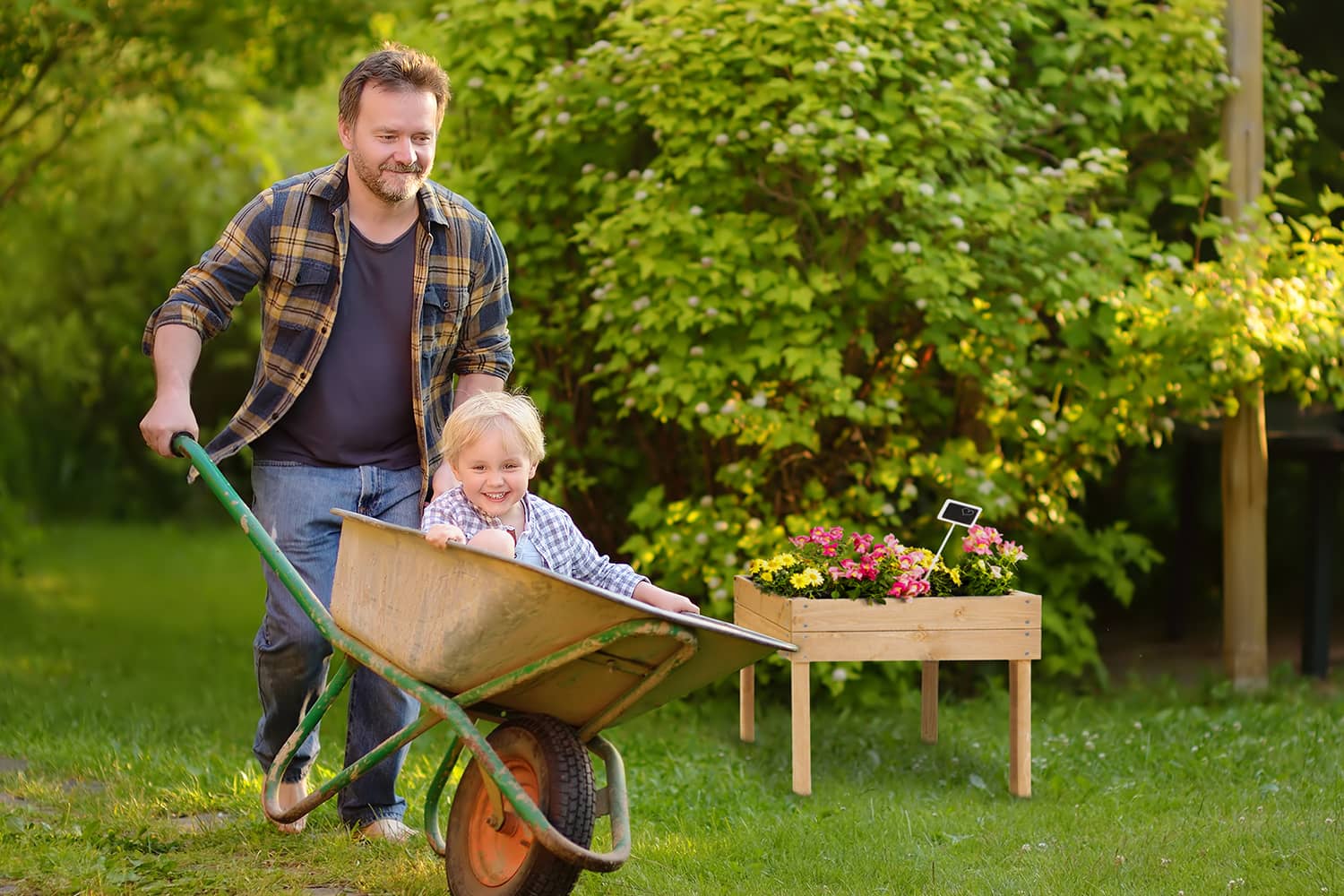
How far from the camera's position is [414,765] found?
4.43 m

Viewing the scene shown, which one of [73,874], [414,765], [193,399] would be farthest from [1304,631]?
[193,399]

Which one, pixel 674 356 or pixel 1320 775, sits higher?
pixel 674 356

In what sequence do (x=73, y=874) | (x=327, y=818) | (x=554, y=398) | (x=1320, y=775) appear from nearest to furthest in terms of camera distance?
1. (x=73, y=874)
2. (x=327, y=818)
3. (x=1320, y=775)
4. (x=554, y=398)

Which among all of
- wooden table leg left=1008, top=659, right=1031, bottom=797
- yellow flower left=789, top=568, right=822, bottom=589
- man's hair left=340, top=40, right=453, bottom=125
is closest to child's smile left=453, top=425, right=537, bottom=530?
man's hair left=340, top=40, right=453, bottom=125

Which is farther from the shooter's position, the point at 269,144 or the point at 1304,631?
the point at 269,144

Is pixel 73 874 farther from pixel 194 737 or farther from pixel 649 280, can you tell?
pixel 649 280

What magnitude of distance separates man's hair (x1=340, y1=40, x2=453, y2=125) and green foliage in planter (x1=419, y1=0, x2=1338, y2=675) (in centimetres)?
165

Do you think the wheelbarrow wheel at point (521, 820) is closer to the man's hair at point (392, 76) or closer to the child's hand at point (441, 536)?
the child's hand at point (441, 536)

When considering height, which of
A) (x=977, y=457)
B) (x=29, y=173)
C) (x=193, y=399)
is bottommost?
(x=193, y=399)

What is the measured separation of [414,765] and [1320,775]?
251 cm

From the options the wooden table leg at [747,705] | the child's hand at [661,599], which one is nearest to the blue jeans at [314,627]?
the child's hand at [661,599]

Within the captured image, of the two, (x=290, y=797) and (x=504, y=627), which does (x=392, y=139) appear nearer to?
(x=504, y=627)

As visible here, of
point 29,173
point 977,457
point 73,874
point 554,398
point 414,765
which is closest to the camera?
point 73,874

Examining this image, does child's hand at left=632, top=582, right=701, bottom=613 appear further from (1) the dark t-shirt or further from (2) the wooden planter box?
(2) the wooden planter box
